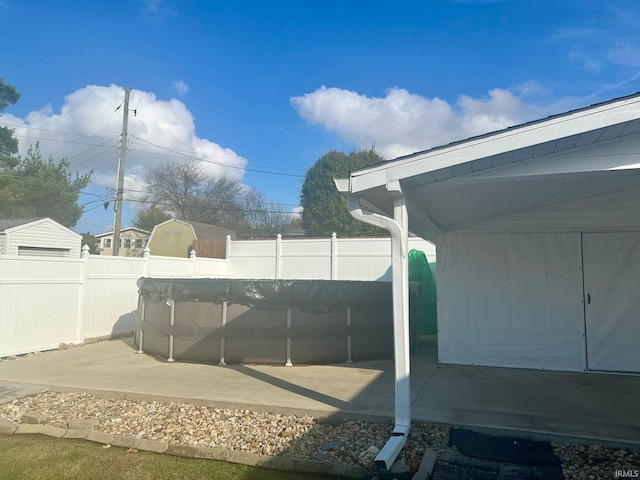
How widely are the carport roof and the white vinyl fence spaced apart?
6.71m

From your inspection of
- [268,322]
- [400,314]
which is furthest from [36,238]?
[400,314]

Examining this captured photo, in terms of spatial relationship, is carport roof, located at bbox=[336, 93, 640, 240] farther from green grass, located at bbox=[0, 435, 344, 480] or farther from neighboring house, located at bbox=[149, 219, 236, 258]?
neighboring house, located at bbox=[149, 219, 236, 258]

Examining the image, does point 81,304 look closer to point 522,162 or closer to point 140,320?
point 140,320

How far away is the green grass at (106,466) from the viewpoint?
338cm

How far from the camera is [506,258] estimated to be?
→ 268 inches

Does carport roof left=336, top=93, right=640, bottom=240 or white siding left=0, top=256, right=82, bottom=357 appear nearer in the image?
carport roof left=336, top=93, right=640, bottom=240

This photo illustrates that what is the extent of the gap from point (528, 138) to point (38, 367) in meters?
7.50

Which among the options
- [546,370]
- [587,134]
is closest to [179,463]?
[587,134]

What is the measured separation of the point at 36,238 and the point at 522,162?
16.4m

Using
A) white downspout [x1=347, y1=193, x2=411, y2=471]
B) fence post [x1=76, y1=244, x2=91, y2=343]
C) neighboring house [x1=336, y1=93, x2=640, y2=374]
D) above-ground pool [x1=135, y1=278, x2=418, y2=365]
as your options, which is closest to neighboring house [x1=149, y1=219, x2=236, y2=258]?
fence post [x1=76, y1=244, x2=91, y2=343]

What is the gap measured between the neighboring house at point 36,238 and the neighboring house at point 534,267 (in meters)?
13.5

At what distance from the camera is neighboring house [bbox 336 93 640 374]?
5.27 metres

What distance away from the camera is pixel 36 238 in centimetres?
1538

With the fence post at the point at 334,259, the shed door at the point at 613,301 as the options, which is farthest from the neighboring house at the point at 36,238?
the shed door at the point at 613,301
